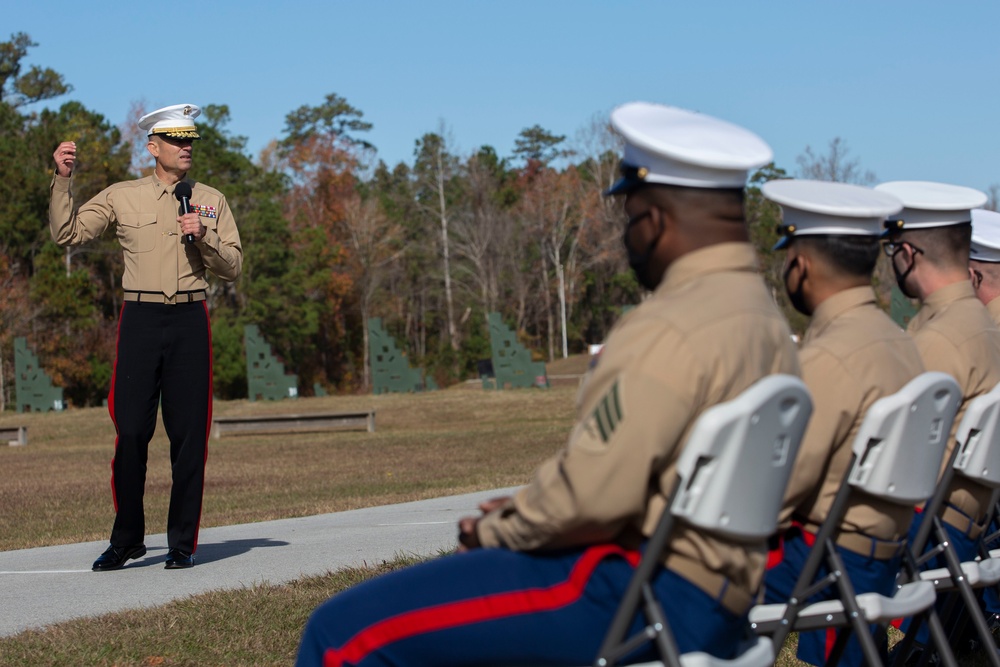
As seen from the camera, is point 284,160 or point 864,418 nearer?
point 864,418

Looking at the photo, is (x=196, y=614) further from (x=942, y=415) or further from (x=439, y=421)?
(x=439, y=421)

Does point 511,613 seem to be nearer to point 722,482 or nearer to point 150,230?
point 722,482

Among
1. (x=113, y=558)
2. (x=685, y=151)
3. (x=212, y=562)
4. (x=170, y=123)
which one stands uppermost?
(x=170, y=123)

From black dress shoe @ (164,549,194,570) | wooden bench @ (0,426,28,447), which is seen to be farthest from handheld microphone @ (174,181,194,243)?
wooden bench @ (0,426,28,447)

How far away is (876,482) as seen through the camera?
10.8 ft

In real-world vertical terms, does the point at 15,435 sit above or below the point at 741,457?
below

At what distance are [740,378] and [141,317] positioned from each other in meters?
4.62

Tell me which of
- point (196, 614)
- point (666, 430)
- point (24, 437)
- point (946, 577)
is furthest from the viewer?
point (24, 437)

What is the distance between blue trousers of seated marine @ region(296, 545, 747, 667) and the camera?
2719 mm

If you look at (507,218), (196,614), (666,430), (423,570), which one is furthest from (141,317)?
(507,218)

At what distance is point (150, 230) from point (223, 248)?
0.39m

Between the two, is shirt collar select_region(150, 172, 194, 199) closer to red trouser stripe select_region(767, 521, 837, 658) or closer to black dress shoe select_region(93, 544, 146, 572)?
black dress shoe select_region(93, 544, 146, 572)

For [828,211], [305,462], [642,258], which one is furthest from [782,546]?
[305,462]

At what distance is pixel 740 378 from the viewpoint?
273cm
